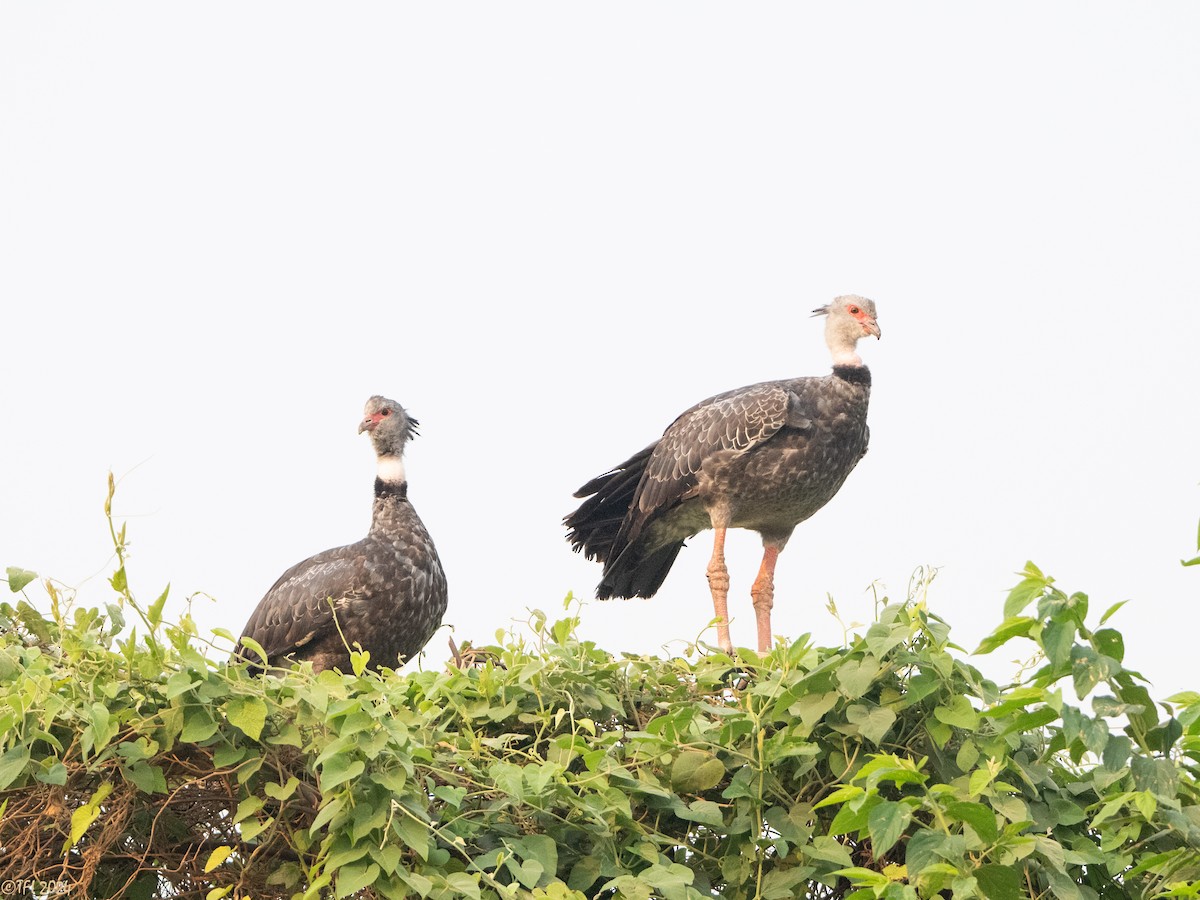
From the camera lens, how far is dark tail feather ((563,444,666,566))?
725cm

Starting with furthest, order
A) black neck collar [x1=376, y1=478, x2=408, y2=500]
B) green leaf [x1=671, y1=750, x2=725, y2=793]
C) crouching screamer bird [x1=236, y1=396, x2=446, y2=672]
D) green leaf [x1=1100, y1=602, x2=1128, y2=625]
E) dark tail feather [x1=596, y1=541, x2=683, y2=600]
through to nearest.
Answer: dark tail feather [x1=596, y1=541, x2=683, y2=600] → black neck collar [x1=376, y1=478, x2=408, y2=500] → crouching screamer bird [x1=236, y1=396, x2=446, y2=672] → green leaf [x1=671, y1=750, x2=725, y2=793] → green leaf [x1=1100, y1=602, x2=1128, y2=625]

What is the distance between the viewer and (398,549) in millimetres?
6215

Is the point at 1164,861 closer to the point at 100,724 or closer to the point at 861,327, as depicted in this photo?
the point at 100,724

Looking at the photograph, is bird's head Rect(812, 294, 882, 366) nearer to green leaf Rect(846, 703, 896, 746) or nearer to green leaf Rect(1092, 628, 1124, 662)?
green leaf Rect(846, 703, 896, 746)

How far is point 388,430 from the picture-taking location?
6836mm

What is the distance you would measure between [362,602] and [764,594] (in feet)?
6.43

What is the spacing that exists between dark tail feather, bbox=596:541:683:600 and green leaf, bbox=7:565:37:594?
4246 millimetres

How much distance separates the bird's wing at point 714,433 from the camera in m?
6.66

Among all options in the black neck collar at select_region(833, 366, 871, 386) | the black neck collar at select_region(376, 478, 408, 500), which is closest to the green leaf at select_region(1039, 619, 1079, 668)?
the black neck collar at select_region(376, 478, 408, 500)

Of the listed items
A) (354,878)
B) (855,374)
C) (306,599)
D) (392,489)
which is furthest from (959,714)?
(855,374)

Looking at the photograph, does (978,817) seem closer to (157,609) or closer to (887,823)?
(887,823)

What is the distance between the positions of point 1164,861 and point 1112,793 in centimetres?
54

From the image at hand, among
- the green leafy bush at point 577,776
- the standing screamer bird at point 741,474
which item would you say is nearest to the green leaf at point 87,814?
the green leafy bush at point 577,776

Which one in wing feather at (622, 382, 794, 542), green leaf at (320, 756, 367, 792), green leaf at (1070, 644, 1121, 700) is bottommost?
green leaf at (320, 756, 367, 792)
